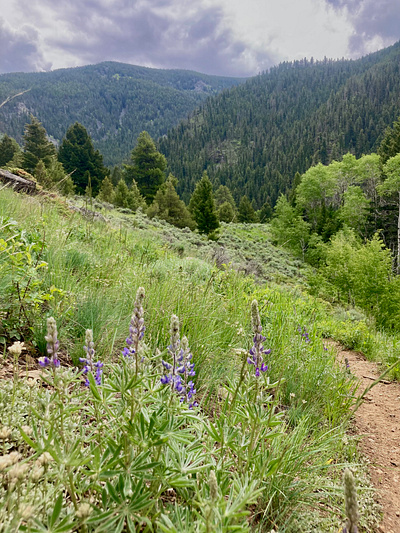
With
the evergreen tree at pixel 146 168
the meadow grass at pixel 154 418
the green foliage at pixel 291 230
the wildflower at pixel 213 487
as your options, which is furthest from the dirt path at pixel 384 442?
the evergreen tree at pixel 146 168

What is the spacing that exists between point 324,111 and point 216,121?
146ft

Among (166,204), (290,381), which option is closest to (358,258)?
(166,204)

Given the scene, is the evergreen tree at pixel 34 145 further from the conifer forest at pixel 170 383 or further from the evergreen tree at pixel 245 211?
the evergreen tree at pixel 245 211

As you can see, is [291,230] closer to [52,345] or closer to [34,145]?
[34,145]

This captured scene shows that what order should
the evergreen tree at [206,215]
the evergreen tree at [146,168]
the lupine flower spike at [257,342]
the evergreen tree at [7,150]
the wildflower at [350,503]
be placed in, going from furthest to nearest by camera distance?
1. the evergreen tree at [146,168]
2. the evergreen tree at [7,150]
3. the evergreen tree at [206,215]
4. the lupine flower spike at [257,342]
5. the wildflower at [350,503]

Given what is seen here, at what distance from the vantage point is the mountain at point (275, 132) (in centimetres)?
8681

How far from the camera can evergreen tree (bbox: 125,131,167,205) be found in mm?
34062

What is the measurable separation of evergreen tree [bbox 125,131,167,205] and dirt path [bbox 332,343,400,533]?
32.7 m

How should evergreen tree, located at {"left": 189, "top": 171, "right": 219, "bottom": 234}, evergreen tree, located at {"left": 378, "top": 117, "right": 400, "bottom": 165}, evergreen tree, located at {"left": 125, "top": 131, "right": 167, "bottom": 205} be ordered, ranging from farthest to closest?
evergreen tree, located at {"left": 125, "top": 131, "right": 167, "bottom": 205}
evergreen tree, located at {"left": 378, "top": 117, "right": 400, "bottom": 165}
evergreen tree, located at {"left": 189, "top": 171, "right": 219, "bottom": 234}

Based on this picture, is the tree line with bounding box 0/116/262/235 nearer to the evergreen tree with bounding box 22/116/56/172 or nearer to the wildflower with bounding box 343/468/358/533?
the evergreen tree with bounding box 22/116/56/172

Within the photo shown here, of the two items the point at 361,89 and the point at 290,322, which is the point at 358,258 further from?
the point at 361,89

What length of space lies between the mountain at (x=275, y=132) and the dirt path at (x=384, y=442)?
75.1 meters

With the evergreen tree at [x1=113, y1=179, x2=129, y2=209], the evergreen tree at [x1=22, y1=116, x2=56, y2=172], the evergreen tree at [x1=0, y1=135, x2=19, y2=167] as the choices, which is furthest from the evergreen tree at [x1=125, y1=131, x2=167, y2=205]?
the evergreen tree at [x1=0, y1=135, x2=19, y2=167]

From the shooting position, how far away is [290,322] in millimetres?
3746
